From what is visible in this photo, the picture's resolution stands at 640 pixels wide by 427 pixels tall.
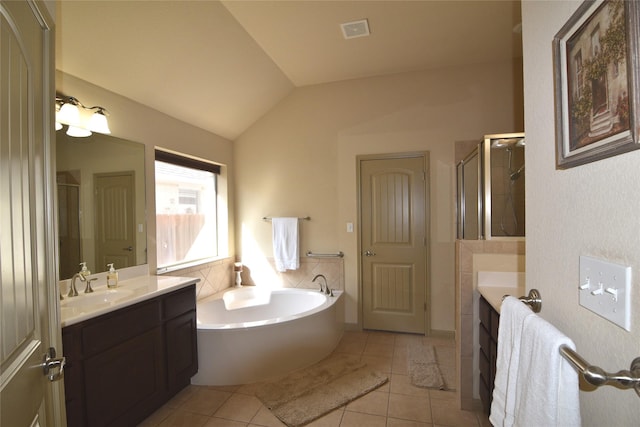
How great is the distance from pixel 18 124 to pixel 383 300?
342 centimetres

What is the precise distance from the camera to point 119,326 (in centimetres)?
179

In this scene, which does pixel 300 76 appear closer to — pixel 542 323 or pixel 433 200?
pixel 433 200

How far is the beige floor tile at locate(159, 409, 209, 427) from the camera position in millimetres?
2000

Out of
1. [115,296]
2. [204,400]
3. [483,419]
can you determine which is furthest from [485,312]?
[115,296]

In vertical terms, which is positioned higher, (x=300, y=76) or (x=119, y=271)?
(x=300, y=76)

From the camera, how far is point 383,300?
140 inches

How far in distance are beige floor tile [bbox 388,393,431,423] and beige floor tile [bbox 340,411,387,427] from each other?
99mm

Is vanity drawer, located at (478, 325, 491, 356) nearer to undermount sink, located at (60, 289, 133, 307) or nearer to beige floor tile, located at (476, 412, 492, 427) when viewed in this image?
beige floor tile, located at (476, 412, 492, 427)

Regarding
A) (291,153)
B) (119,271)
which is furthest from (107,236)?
(291,153)

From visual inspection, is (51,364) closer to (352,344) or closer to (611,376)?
(611,376)

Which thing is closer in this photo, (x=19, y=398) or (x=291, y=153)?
(x=19, y=398)

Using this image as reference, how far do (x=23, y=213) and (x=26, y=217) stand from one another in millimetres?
22

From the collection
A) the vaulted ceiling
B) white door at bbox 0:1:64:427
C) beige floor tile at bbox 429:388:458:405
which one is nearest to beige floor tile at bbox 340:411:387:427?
beige floor tile at bbox 429:388:458:405

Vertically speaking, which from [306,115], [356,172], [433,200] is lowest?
[433,200]
